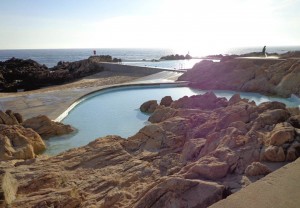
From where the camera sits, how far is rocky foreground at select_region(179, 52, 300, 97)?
53.1ft

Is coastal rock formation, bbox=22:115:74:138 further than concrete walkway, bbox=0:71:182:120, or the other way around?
concrete walkway, bbox=0:71:182:120

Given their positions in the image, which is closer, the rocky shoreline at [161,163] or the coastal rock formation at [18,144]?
the rocky shoreline at [161,163]

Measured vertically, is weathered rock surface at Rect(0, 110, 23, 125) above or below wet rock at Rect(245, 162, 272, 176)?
below

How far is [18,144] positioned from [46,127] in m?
2.01

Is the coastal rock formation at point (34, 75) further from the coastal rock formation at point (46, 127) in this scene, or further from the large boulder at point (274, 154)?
the large boulder at point (274, 154)

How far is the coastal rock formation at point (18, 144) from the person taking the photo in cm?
664

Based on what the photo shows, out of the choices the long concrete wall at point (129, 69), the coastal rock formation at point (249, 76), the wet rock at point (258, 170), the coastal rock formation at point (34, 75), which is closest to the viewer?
the wet rock at point (258, 170)

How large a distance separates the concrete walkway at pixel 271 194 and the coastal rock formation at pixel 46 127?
755 cm

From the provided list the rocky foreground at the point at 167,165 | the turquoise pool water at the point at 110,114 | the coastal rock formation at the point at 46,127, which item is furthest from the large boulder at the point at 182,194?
the coastal rock formation at the point at 46,127

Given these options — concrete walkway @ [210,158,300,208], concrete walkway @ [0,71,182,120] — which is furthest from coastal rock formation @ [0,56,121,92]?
concrete walkway @ [210,158,300,208]

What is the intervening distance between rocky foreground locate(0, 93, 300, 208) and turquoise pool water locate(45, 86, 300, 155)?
227 cm

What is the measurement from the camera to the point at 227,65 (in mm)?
20203

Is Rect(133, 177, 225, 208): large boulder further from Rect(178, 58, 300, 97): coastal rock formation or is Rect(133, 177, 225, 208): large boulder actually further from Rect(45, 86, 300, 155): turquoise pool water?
Rect(178, 58, 300, 97): coastal rock formation

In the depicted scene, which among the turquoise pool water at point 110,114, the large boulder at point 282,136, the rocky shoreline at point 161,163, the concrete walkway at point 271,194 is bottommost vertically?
the turquoise pool water at point 110,114
